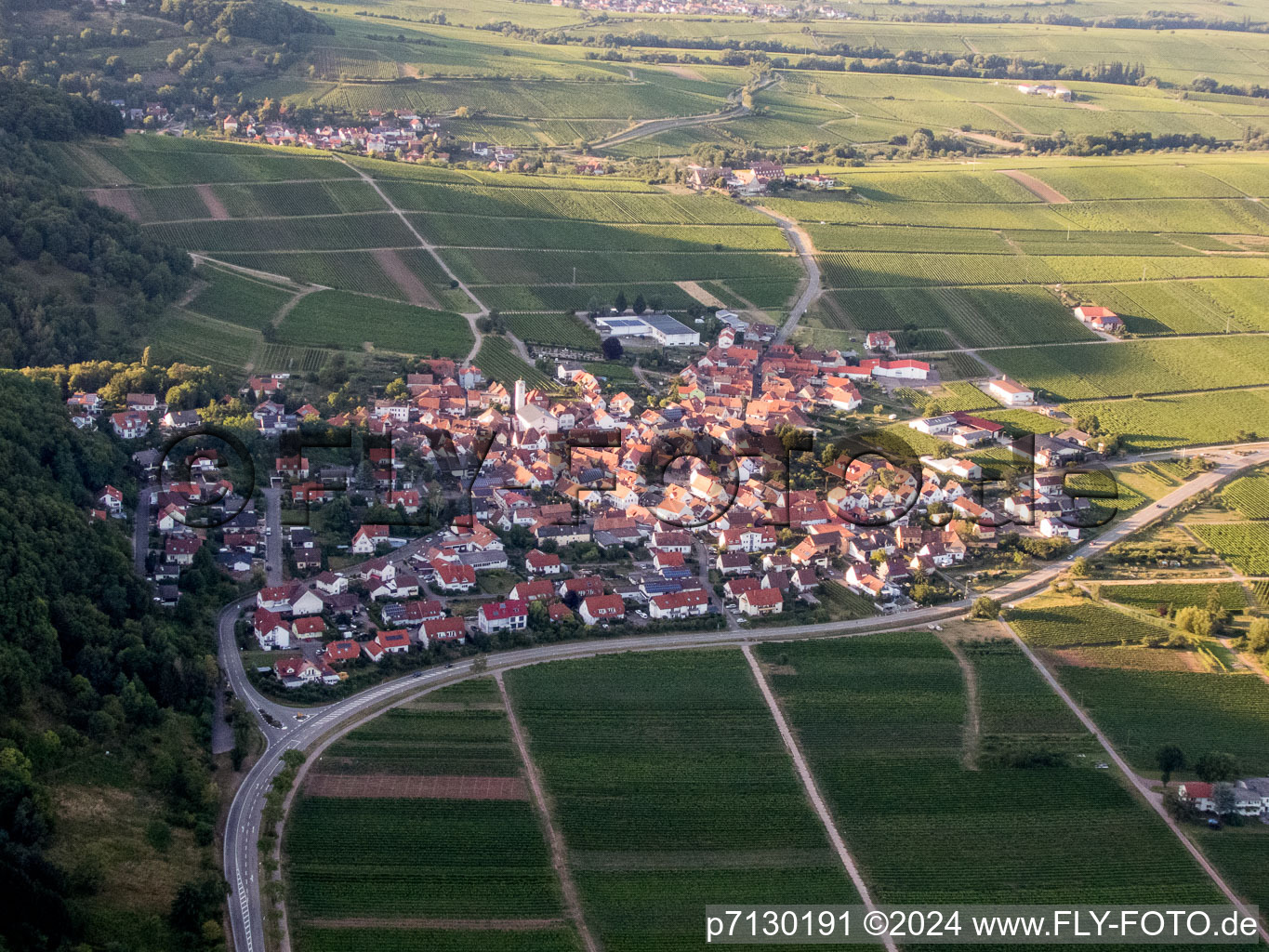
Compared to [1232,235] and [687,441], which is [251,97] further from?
[1232,235]

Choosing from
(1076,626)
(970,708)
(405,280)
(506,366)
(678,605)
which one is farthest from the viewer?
(405,280)

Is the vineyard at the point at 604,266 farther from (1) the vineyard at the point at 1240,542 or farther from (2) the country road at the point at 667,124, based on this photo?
(1) the vineyard at the point at 1240,542

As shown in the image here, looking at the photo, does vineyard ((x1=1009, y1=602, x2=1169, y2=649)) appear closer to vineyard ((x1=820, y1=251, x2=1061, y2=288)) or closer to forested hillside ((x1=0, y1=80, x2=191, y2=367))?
vineyard ((x1=820, y1=251, x2=1061, y2=288))

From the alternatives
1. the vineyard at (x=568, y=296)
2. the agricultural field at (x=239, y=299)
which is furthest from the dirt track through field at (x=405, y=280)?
the agricultural field at (x=239, y=299)

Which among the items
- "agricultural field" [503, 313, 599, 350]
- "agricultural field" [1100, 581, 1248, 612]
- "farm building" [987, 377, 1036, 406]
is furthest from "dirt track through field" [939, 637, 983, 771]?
"agricultural field" [503, 313, 599, 350]

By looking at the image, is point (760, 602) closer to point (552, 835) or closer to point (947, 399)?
point (552, 835)

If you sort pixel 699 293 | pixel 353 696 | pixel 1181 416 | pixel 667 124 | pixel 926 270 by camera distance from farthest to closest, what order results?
pixel 667 124 → pixel 926 270 → pixel 699 293 → pixel 1181 416 → pixel 353 696

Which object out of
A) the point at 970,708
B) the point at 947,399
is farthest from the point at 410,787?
the point at 947,399
